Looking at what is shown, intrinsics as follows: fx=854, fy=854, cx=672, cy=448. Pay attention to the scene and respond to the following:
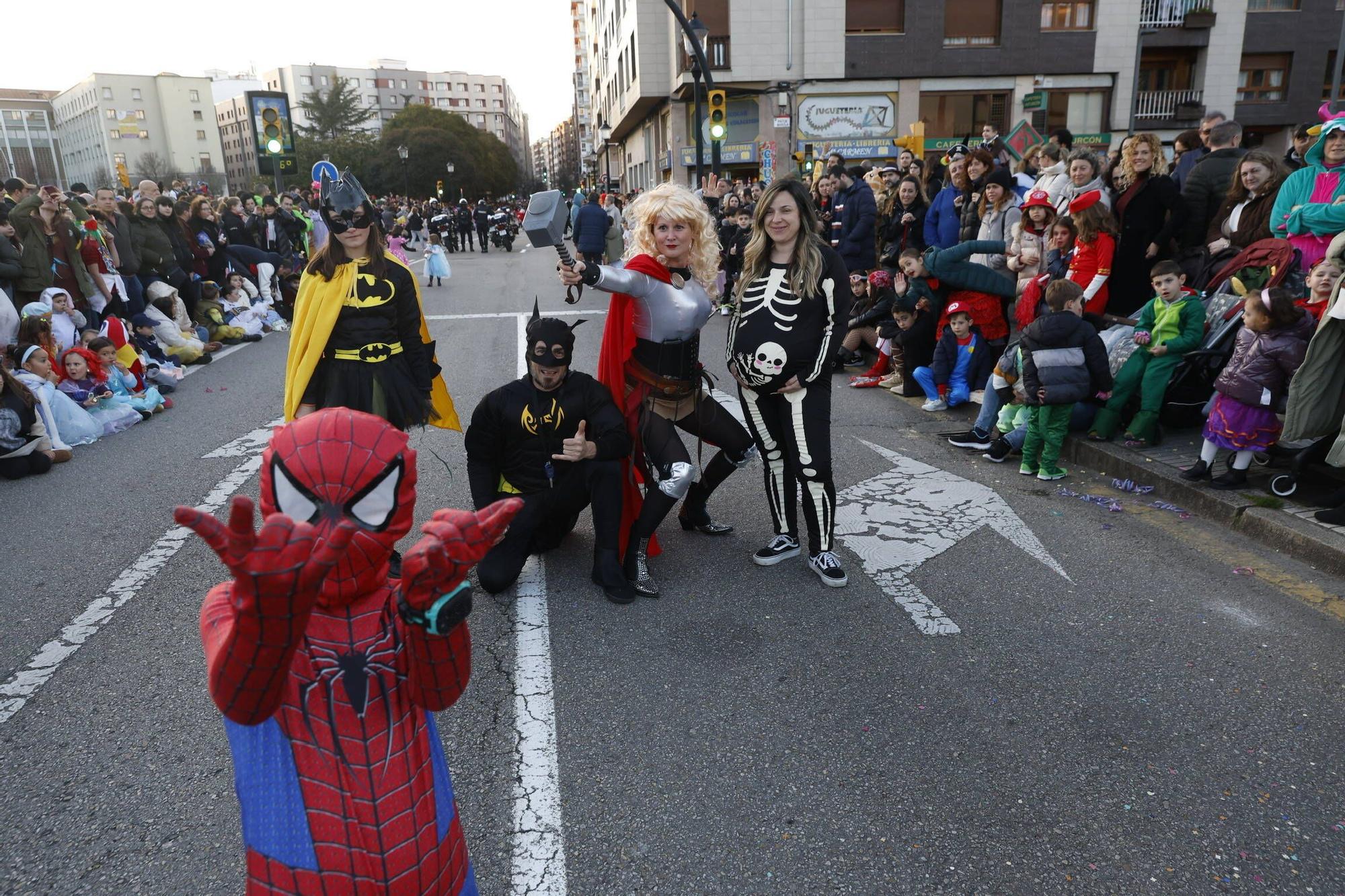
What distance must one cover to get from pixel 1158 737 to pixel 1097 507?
259 cm

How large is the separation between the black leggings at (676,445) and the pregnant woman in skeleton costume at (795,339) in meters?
0.14

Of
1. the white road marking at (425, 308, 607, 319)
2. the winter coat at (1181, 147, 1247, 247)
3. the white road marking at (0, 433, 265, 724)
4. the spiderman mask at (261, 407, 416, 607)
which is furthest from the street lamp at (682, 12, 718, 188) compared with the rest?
the spiderman mask at (261, 407, 416, 607)

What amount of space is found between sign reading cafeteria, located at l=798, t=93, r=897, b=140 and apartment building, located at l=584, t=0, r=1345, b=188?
40 millimetres

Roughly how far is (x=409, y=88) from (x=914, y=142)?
496ft

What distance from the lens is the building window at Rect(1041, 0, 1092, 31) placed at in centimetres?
2923

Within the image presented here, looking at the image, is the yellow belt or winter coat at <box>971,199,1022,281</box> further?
winter coat at <box>971,199,1022,281</box>

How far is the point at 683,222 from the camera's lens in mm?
3994

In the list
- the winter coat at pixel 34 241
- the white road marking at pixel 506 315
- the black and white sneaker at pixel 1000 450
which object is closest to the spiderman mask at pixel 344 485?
the black and white sneaker at pixel 1000 450

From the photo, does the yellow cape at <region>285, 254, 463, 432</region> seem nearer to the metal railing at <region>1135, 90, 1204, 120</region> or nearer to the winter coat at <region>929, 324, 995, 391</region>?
the winter coat at <region>929, 324, 995, 391</region>

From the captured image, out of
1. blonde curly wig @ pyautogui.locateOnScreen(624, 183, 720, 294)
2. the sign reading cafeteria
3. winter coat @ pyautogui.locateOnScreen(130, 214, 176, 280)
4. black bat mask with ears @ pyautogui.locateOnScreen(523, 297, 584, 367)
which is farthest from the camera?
the sign reading cafeteria

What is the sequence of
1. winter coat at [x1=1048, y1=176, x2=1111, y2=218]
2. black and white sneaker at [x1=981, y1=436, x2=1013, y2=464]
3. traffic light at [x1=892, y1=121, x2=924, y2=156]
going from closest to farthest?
black and white sneaker at [x1=981, y1=436, x2=1013, y2=464], winter coat at [x1=1048, y1=176, x2=1111, y2=218], traffic light at [x1=892, y1=121, x2=924, y2=156]

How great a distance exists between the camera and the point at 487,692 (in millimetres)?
3363

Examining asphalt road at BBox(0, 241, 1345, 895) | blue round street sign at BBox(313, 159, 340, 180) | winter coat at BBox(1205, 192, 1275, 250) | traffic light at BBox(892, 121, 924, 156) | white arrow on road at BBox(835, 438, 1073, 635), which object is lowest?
white arrow on road at BBox(835, 438, 1073, 635)

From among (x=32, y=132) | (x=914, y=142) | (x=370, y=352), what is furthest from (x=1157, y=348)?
(x=32, y=132)
